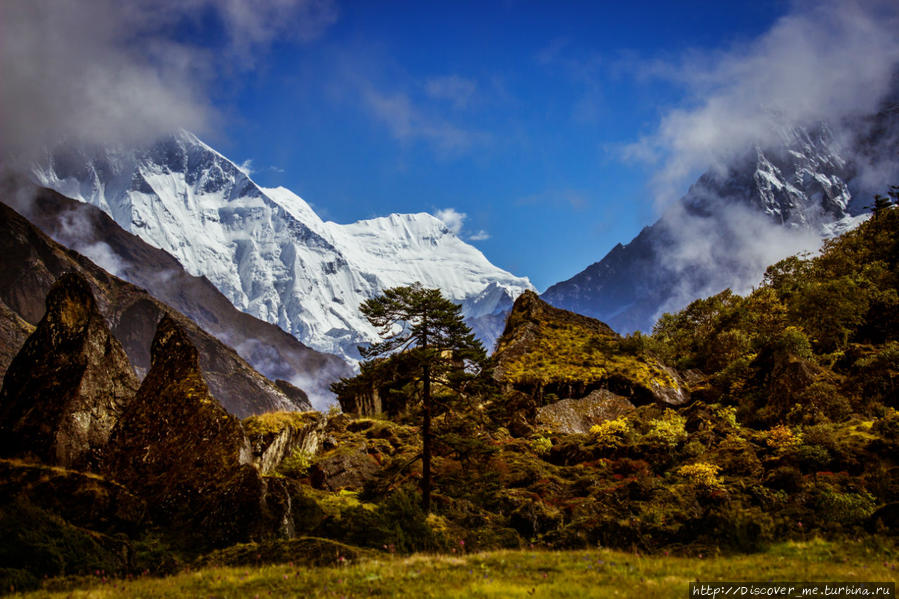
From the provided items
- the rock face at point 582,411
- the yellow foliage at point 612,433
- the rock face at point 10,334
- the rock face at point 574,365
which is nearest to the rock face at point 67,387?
the yellow foliage at point 612,433

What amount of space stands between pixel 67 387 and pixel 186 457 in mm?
5268

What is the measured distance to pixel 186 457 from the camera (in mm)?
18234

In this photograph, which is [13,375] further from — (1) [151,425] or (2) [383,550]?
(2) [383,550]

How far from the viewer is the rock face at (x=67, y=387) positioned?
17.2 m

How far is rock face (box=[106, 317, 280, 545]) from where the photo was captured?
16.1m

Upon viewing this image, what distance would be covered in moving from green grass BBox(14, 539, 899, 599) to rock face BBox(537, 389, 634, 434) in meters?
25.3

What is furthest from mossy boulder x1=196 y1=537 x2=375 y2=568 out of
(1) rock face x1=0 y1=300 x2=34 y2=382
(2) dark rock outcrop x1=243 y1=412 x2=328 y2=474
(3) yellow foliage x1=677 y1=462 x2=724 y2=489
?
(1) rock face x1=0 y1=300 x2=34 y2=382

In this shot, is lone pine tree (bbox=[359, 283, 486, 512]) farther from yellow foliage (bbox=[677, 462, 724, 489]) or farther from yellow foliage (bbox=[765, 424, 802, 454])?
yellow foliage (bbox=[765, 424, 802, 454])

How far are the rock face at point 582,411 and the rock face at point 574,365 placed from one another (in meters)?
0.84

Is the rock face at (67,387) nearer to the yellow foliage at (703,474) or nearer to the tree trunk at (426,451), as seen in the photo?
the tree trunk at (426,451)

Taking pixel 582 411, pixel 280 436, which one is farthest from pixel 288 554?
pixel 582 411

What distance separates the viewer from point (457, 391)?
2392cm

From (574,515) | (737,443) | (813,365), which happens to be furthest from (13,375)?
(813,365)

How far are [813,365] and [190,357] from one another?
34718 mm
